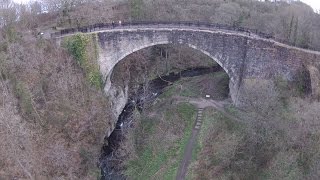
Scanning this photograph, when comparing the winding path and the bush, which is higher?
the bush

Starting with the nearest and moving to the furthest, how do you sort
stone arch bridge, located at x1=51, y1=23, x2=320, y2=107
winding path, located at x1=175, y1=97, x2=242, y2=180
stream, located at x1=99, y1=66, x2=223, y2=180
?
winding path, located at x1=175, y1=97, x2=242, y2=180 < stream, located at x1=99, y1=66, x2=223, y2=180 < stone arch bridge, located at x1=51, y1=23, x2=320, y2=107

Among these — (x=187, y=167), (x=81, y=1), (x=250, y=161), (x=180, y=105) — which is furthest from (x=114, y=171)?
(x=81, y=1)

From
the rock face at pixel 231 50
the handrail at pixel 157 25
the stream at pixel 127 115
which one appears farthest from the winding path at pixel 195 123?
the handrail at pixel 157 25

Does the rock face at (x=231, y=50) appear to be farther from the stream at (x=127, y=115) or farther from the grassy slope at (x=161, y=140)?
the grassy slope at (x=161, y=140)

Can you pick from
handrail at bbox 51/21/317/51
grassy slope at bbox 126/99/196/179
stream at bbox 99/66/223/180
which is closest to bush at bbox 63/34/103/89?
handrail at bbox 51/21/317/51

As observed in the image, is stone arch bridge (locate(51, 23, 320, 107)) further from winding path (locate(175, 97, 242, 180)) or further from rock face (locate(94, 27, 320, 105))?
winding path (locate(175, 97, 242, 180))

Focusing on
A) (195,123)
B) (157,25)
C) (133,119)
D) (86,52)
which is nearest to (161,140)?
(195,123)
